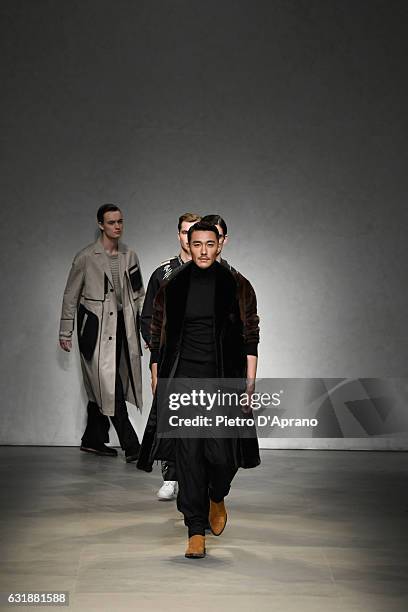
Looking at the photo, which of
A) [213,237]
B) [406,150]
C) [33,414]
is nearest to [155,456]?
[213,237]

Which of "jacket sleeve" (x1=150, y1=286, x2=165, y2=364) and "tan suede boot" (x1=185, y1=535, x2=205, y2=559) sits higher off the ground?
"jacket sleeve" (x1=150, y1=286, x2=165, y2=364)

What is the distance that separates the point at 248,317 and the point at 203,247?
1.20 feet

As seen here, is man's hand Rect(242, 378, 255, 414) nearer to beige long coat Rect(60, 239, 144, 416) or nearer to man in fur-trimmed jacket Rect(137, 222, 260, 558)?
man in fur-trimmed jacket Rect(137, 222, 260, 558)

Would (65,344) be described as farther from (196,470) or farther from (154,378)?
(196,470)

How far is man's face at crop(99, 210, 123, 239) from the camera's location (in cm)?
738

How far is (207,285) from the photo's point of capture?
487cm

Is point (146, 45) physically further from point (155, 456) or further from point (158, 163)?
point (155, 456)

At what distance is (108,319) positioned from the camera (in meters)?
7.45

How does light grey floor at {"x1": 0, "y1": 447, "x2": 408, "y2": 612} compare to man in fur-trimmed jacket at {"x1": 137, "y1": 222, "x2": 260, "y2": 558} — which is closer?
light grey floor at {"x1": 0, "y1": 447, "x2": 408, "y2": 612}

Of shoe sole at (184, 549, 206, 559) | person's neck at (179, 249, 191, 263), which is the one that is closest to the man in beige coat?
person's neck at (179, 249, 191, 263)

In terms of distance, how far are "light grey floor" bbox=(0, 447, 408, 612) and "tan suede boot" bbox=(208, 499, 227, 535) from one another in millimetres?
43

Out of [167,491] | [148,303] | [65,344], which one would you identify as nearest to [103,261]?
[65,344]

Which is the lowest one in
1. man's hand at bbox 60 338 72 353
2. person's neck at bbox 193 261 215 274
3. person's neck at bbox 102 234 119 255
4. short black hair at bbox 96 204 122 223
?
man's hand at bbox 60 338 72 353

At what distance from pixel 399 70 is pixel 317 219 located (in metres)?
1.11
